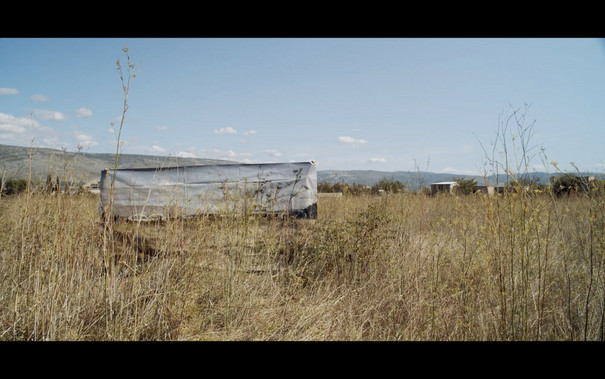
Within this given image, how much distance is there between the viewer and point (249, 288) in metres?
2.74

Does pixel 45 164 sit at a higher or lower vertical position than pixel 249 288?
higher

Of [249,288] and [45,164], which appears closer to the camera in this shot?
[45,164]

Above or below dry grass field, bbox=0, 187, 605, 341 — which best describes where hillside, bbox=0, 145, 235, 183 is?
above

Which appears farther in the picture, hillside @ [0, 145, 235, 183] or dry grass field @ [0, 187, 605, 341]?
hillside @ [0, 145, 235, 183]

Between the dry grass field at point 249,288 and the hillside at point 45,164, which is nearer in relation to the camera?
the dry grass field at point 249,288

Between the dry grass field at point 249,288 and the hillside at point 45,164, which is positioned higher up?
the hillside at point 45,164

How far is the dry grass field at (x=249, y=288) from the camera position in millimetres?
2043

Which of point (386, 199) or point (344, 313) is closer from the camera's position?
point (344, 313)

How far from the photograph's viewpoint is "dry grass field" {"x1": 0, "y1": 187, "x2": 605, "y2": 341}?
204 cm
